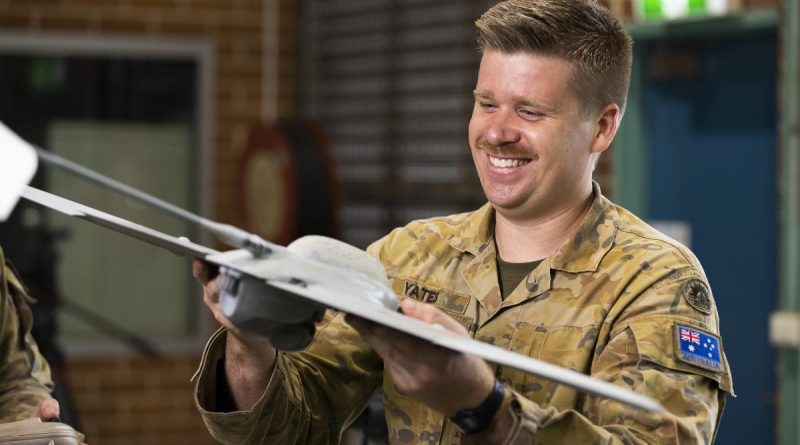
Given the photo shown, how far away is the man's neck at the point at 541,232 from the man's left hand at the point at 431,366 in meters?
0.49

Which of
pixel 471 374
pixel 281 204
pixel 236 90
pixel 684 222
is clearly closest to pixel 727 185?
pixel 684 222

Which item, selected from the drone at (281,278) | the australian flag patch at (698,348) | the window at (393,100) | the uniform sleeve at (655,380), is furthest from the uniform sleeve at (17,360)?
the window at (393,100)

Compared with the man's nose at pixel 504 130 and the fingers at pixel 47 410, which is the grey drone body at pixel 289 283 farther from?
the fingers at pixel 47 410

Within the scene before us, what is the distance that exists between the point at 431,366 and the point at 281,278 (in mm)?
213

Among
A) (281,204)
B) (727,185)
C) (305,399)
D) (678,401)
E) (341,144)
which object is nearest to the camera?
(678,401)

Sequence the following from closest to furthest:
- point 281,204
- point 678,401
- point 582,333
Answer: point 678,401
point 582,333
point 281,204

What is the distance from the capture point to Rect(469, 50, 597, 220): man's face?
1.79m

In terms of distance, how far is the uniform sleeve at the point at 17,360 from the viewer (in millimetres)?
2359

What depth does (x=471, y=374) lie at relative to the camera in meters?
1.45

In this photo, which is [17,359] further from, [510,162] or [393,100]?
[393,100]

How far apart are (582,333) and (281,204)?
3.97 metres

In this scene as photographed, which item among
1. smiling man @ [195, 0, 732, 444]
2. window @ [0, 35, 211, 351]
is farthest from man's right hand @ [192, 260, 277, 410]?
window @ [0, 35, 211, 351]

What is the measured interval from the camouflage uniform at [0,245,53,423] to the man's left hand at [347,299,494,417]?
3.79 ft

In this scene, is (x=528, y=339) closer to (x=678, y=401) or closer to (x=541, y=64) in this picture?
(x=678, y=401)
